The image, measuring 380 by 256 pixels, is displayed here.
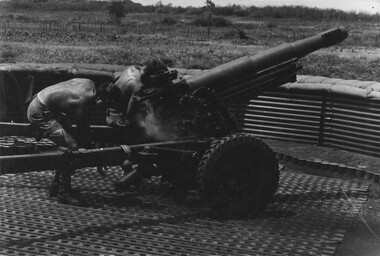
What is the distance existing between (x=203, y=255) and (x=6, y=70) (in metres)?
5.90

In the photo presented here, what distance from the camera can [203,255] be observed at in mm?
5688

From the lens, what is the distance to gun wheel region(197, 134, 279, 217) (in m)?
6.67

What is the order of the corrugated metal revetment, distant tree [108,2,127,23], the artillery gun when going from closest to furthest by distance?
the artillery gun < the corrugated metal revetment < distant tree [108,2,127,23]

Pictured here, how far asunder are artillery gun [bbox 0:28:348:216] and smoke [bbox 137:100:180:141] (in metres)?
0.02

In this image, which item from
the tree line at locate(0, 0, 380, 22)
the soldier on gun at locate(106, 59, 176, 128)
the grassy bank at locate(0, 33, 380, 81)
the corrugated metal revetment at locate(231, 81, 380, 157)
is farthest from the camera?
the tree line at locate(0, 0, 380, 22)

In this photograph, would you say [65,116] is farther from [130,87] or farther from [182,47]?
[182,47]

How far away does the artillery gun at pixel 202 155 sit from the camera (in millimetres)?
6641

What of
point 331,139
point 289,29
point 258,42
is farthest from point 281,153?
point 289,29

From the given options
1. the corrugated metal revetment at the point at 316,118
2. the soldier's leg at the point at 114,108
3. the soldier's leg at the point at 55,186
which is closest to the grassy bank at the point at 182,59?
the corrugated metal revetment at the point at 316,118

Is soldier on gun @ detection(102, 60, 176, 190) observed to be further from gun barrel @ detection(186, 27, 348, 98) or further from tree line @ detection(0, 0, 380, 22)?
tree line @ detection(0, 0, 380, 22)

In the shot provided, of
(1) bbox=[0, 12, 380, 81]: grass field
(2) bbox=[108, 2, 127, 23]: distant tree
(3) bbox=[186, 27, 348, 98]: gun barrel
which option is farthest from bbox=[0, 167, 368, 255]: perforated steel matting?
(2) bbox=[108, 2, 127, 23]: distant tree

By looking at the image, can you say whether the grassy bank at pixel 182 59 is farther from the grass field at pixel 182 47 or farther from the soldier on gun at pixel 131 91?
the soldier on gun at pixel 131 91

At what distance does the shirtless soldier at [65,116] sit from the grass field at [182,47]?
9.92 meters

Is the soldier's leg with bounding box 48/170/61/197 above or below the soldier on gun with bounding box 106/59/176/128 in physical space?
below
